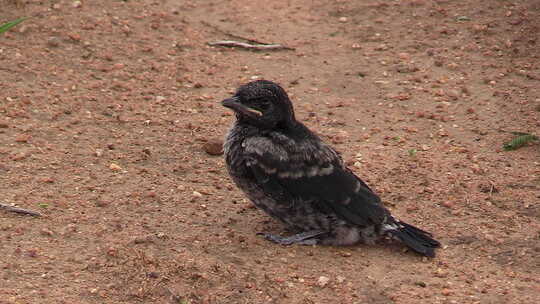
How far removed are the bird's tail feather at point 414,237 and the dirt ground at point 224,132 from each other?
102 millimetres

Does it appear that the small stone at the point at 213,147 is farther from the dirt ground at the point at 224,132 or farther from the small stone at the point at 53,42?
the small stone at the point at 53,42

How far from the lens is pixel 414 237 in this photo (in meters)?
5.89

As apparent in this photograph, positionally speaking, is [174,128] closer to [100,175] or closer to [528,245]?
[100,175]

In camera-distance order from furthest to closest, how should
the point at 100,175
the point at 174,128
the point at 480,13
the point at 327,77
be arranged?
the point at 480,13
the point at 327,77
the point at 174,128
the point at 100,175

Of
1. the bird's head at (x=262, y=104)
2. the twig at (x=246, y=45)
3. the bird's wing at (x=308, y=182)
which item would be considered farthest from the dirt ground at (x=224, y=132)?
the bird's head at (x=262, y=104)

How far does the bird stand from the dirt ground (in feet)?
0.57

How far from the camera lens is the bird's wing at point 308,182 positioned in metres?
5.91

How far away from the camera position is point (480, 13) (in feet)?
33.2

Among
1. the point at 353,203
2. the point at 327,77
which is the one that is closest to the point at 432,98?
the point at 327,77

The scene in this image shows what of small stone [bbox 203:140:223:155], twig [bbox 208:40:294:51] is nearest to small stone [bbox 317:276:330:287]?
small stone [bbox 203:140:223:155]

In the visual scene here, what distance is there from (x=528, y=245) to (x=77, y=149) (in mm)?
3809

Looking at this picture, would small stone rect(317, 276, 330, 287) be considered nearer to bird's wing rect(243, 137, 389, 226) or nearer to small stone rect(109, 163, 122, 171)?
A: bird's wing rect(243, 137, 389, 226)

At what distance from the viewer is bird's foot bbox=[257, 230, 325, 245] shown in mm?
5953

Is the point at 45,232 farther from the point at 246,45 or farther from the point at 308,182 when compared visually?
the point at 246,45
